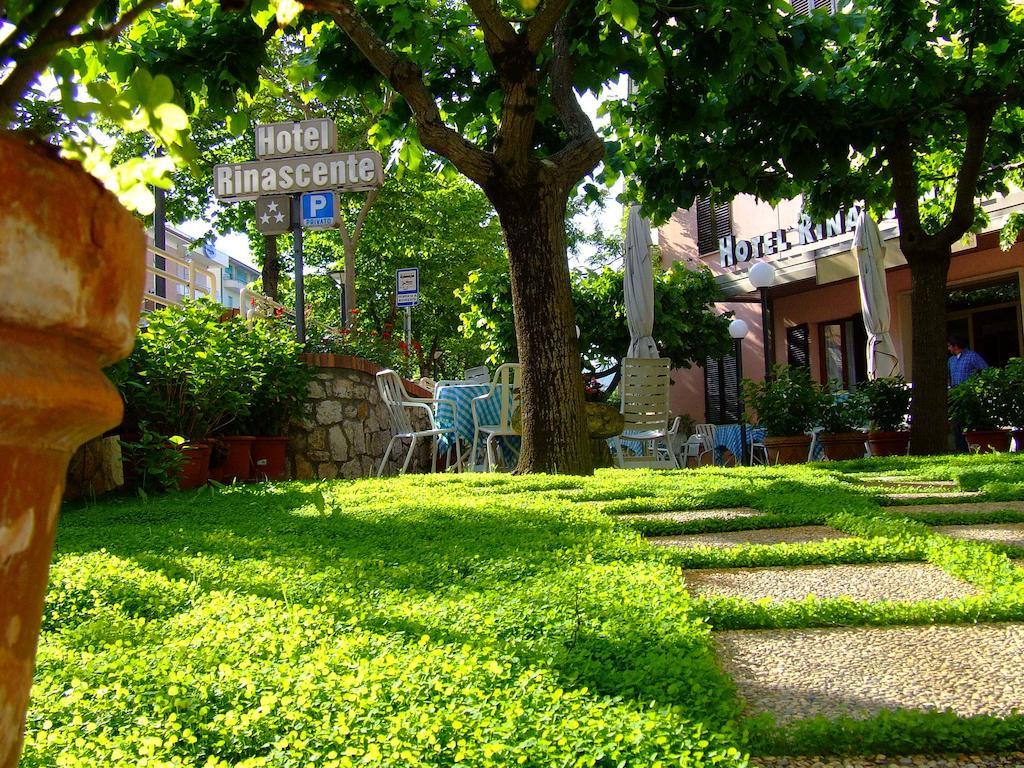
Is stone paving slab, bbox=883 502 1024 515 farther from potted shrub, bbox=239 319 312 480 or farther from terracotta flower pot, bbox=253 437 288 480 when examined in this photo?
terracotta flower pot, bbox=253 437 288 480

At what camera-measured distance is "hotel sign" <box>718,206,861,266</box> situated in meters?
16.6

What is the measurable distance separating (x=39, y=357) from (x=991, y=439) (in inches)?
405

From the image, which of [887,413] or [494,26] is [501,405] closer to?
[494,26]

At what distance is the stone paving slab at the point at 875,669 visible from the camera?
1479mm

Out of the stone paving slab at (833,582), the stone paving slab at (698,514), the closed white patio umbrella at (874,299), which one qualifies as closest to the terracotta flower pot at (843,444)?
the closed white patio umbrella at (874,299)

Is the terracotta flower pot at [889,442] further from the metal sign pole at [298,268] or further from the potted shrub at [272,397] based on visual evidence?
the metal sign pole at [298,268]

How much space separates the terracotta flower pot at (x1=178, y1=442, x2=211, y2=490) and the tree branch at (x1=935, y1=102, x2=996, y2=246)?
7.13 m

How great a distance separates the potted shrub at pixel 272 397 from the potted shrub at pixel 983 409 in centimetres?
659

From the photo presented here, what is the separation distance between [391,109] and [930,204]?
26.6ft

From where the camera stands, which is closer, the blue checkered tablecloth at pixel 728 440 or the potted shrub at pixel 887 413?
the potted shrub at pixel 887 413

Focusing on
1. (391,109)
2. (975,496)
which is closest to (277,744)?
(975,496)

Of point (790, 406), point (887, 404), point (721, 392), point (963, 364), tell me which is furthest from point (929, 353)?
point (721, 392)

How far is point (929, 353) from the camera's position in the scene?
29.1 ft

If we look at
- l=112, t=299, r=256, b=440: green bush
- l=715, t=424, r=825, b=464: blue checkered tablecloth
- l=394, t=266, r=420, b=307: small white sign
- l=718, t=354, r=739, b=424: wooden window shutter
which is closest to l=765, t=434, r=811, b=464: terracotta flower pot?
l=112, t=299, r=256, b=440: green bush
